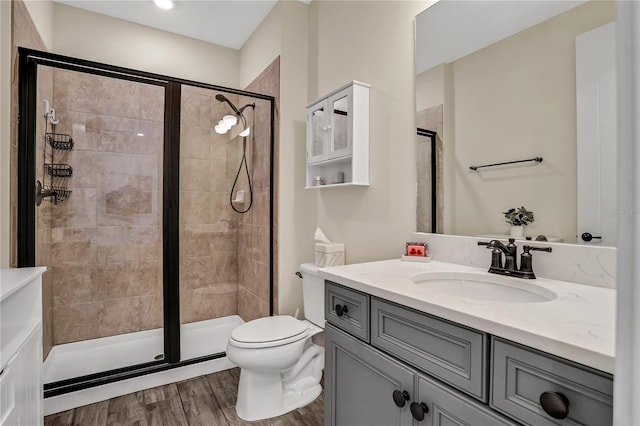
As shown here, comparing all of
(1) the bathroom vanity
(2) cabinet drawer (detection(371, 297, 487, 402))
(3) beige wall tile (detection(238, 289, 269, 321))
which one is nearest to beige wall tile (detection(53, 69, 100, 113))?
(3) beige wall tile (detection(238, 289, 269, 321))

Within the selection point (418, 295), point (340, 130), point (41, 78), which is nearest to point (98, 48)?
point (41, 78)

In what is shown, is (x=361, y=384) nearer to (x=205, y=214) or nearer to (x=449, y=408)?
(x=449, y=408)

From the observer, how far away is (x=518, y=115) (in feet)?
4.06

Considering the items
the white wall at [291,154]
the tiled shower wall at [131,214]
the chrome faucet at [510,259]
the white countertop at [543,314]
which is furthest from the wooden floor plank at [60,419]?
the chrome faucet at [510,259]

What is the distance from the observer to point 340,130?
6.37 feet

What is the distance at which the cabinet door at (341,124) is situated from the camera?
1.85m

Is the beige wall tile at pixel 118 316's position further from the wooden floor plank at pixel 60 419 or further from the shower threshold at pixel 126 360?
the wooden floor plank at pixel 60 419

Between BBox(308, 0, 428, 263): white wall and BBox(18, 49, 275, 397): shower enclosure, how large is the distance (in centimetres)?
65

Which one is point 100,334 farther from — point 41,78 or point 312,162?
point 312,162

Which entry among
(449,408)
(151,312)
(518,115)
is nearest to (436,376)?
(449,408)

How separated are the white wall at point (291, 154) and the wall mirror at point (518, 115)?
105 cm

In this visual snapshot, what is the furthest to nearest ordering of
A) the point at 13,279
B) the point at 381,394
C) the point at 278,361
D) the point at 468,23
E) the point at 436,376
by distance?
the point at 278,361 → the point at 468,23 → the point at 13,279 → the point at 381,394 → the point at 436,376

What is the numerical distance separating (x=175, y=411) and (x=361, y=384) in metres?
1.28

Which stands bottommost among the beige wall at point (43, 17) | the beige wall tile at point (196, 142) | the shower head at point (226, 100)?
the beige wall tile at point (196, 142)
